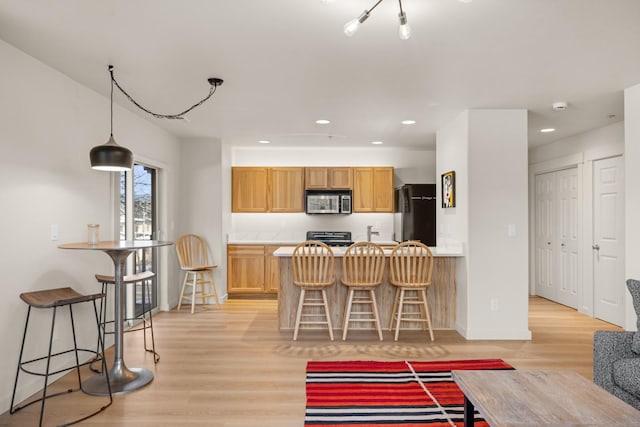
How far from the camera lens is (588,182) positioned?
529cm

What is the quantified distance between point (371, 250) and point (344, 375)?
1.56m

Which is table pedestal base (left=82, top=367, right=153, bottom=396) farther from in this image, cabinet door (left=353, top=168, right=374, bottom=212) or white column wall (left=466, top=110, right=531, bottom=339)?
cabinet door (left=353, top=168, right=374, bottom=212)

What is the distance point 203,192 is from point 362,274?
9.26 ft

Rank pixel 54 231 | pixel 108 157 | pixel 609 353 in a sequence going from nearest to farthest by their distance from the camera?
pixel 609 353, pixel 108 157, pixel 54 231

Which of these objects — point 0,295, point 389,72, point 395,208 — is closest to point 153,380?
point 0,295

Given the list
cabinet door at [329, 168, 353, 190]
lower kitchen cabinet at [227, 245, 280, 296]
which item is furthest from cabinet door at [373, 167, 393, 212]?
lower kitchen cabinet at [227, 245, 280, 296]

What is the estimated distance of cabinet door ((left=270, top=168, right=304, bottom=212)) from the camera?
6609 millimetres

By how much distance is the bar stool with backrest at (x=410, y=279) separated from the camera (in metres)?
4.11

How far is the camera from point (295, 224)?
6.93 m

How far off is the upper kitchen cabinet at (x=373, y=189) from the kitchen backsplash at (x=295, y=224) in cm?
30

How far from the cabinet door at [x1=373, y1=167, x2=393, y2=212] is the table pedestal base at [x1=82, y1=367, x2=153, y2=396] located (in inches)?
172

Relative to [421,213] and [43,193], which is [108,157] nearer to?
[43,193]

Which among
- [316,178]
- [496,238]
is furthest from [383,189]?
[496,238]

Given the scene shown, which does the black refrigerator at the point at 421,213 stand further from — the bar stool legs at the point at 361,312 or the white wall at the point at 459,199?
the bar stool legs at the point at 361,312
